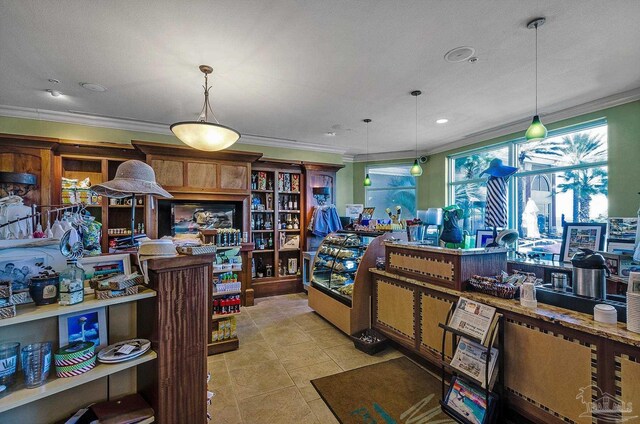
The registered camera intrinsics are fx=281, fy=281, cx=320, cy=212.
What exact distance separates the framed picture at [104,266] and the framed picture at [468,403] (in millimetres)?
2483

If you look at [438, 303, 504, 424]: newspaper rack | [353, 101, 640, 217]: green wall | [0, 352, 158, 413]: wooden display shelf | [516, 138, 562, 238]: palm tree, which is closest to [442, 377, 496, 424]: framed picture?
[438, 303, 504, 424]: newspaper rack

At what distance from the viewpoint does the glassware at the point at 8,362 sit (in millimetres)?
1255

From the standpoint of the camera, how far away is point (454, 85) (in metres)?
3.44

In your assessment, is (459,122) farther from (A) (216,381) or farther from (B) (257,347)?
(A) (216,381)

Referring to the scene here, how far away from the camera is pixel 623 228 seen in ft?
11.3

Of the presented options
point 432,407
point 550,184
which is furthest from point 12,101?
point 550,184

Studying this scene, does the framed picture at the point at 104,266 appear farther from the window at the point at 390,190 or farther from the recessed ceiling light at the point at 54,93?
the window at the point at 390,190

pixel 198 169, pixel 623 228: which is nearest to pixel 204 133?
pixel 198 169

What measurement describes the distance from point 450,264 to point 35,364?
109 inches

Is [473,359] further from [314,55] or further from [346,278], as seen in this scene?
[314,55]

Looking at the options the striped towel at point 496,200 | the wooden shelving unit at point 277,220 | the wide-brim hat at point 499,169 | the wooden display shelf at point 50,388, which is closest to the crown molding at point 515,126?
the striped towel at point 496,200

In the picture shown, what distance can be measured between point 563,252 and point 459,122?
252cm

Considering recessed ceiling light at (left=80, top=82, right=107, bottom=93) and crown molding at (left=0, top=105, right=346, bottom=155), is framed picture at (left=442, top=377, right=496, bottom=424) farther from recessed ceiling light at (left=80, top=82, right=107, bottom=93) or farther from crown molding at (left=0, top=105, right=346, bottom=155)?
crown molding at (left=0, top=105, right=346, bottom=155)

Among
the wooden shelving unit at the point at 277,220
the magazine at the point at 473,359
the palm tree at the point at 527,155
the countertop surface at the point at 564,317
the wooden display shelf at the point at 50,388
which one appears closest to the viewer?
the wooden display shelf at the point at 50,388
